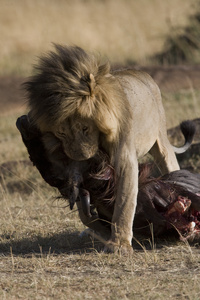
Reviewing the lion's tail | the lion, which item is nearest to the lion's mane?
the lion

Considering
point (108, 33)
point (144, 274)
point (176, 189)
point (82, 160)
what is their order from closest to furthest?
point (144, 274), point (82, 160), point (176, 189), point (108, 33)

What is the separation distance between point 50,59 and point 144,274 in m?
1.42

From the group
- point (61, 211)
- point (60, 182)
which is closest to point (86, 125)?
point (60, 182)

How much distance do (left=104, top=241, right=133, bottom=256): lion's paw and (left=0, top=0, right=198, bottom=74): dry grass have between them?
31.1 feet

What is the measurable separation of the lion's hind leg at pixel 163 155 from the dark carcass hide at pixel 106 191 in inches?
25.7

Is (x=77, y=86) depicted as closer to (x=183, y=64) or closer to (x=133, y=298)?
(x=133, y=298)

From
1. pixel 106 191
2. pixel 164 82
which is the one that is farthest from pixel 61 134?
pixel 164 82

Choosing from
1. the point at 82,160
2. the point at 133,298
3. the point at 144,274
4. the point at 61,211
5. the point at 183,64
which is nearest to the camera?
the point at 133,298

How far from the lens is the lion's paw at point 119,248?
4.07 m

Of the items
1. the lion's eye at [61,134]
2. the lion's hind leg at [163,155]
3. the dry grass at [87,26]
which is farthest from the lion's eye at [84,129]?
the dry grass at [87,26]

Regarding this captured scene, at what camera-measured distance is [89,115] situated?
3.82 m

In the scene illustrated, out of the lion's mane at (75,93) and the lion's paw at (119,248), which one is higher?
the lion's mane at (75,93)

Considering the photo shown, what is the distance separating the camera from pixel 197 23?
42.9ft

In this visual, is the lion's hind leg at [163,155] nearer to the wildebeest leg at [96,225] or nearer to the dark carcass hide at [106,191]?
the dark carcass hide at [106,191]
